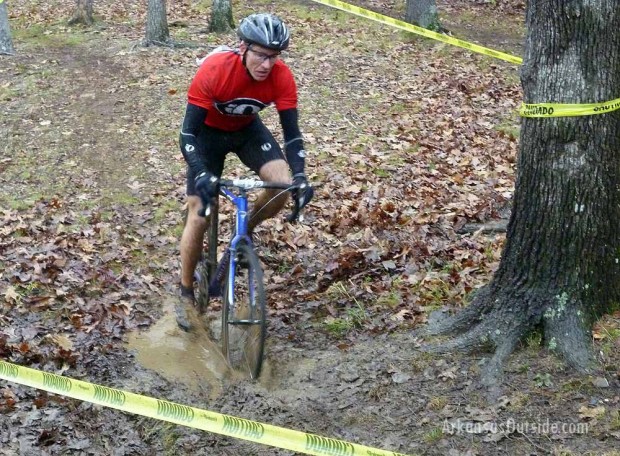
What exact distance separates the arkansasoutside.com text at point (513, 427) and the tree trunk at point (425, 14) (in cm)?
1311

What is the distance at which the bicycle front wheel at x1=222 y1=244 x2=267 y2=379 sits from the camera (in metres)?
5.21

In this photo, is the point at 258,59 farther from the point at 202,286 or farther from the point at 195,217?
the point at 202,286

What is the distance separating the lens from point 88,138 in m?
11.2

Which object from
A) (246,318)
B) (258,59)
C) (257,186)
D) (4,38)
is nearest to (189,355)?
(246,318)

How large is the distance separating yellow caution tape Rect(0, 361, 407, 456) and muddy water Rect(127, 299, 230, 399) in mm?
1128

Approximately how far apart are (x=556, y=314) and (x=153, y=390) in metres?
2.82

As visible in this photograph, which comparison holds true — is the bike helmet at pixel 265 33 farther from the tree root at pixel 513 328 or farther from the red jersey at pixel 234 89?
the tree root at pixel 513 328

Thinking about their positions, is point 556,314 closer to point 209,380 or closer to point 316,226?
point 209,380

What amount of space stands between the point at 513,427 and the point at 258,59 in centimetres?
302

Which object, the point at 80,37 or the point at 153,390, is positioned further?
the point at 80,37

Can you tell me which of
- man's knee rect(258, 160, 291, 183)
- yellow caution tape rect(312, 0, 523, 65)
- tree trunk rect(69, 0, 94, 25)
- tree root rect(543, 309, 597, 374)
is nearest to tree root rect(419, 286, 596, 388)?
tree root rect(543, 309, 597, 374)

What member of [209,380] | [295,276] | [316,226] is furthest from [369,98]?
[209,380]

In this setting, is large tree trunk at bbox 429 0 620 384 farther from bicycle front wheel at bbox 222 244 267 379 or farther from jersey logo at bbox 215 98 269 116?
jersey logo at bbox 215 98 269 116

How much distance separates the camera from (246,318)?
536 centimetres
